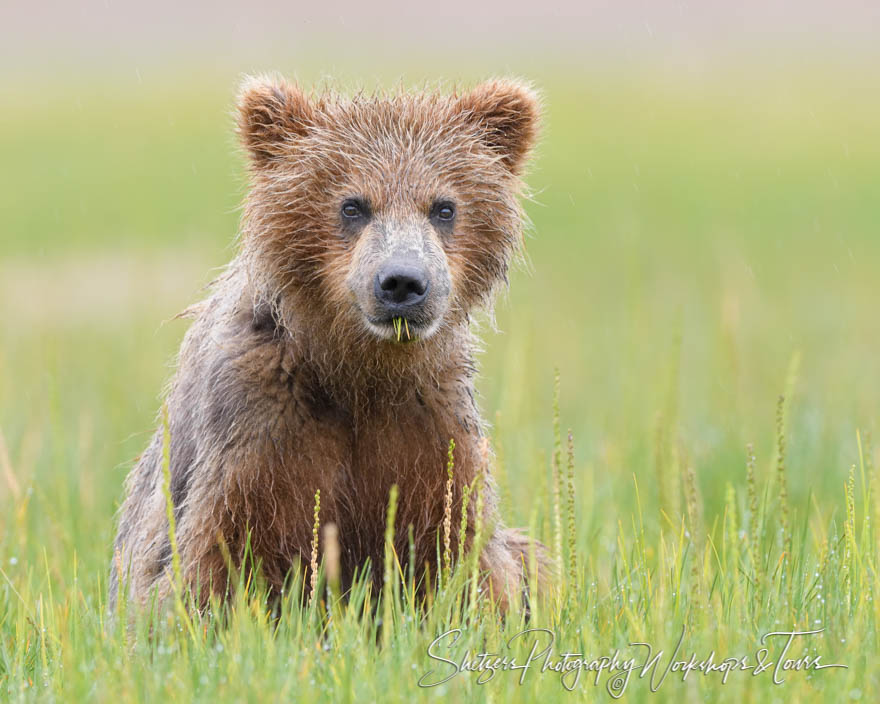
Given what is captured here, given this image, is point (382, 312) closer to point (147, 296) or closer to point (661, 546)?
point (661, 546)

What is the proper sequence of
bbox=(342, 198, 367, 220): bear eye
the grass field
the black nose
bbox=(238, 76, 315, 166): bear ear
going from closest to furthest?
the grass field, the black nose, bbox=(342, 198, 367, 220): bear eye, bbox=(238, 76, 315, 166): bear ear

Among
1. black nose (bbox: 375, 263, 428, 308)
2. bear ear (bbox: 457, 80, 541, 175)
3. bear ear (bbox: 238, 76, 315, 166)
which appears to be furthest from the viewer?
bear ear (bbox: 457, 80, 541, 175)

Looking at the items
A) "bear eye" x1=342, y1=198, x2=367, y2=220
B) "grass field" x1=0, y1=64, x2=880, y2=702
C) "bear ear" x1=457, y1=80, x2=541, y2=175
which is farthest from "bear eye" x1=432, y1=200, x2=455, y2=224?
"grass field" x1=0, y1=64, x2=880, y2=702

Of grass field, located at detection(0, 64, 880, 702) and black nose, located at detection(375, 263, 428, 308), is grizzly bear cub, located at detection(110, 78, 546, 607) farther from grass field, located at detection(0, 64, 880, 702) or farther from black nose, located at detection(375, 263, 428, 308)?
grass field, located at detection(0, 64, 880, 702)

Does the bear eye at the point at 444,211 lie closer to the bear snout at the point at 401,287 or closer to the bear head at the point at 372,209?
the bear head at the point at 372,209

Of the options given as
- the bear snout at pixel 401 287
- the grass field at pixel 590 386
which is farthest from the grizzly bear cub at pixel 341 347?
the grass field at pixel 590 386

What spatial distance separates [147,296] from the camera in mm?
14516

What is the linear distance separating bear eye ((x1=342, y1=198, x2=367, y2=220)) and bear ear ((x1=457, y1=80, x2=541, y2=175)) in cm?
72

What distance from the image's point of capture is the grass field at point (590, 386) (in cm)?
414

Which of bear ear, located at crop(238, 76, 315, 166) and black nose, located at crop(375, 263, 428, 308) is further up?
bear ear, located at crop(238, 76, 315, 166)

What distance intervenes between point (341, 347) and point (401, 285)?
46 centimetres

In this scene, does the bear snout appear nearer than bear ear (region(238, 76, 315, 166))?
Yes

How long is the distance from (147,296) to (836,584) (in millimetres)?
11003

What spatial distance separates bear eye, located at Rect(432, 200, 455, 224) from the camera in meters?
5.31
